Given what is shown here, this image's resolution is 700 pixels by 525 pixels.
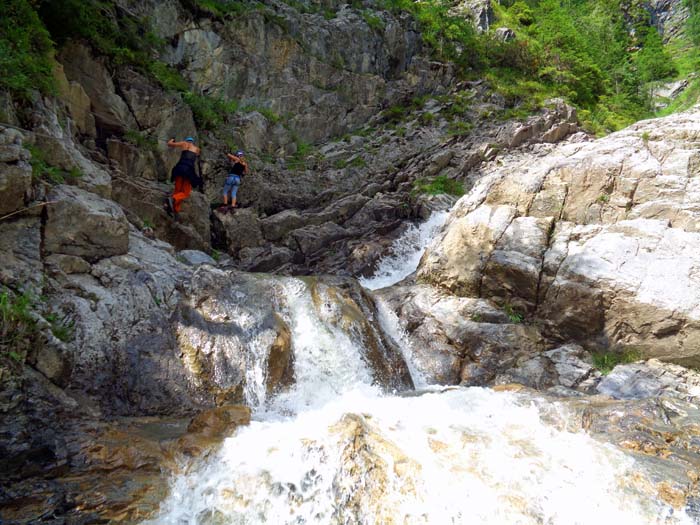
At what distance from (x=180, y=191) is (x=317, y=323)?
709 centimetres

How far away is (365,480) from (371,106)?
2361 cm

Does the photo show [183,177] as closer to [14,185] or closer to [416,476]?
[14,185]

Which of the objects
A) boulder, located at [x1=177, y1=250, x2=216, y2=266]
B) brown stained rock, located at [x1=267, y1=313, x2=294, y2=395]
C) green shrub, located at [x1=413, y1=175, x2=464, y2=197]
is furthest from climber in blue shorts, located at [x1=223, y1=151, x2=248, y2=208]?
brown stained rock, located at [x1=267, y1=313, x2=294, y2=395]

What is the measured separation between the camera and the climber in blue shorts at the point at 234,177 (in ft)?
52.1

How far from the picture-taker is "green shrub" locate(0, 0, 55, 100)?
952 centimetres

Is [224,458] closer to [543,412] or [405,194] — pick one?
[543,412]

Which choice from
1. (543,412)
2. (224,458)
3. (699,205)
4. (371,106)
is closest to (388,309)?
(543,412)

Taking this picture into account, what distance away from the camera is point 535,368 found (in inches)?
420

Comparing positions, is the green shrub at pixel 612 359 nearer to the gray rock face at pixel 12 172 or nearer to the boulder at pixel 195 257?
the boulder at pixel 195 257

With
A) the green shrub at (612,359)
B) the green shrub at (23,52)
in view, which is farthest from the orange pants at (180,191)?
the green shrub at (612,359)

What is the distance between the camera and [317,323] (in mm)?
10398

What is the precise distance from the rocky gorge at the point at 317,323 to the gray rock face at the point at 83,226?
0.04m

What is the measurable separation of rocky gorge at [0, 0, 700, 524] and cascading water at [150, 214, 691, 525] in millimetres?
30

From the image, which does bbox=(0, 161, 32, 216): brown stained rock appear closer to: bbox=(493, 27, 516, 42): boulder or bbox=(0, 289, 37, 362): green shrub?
bbox=(0, 289, 37, 362): green shrub
